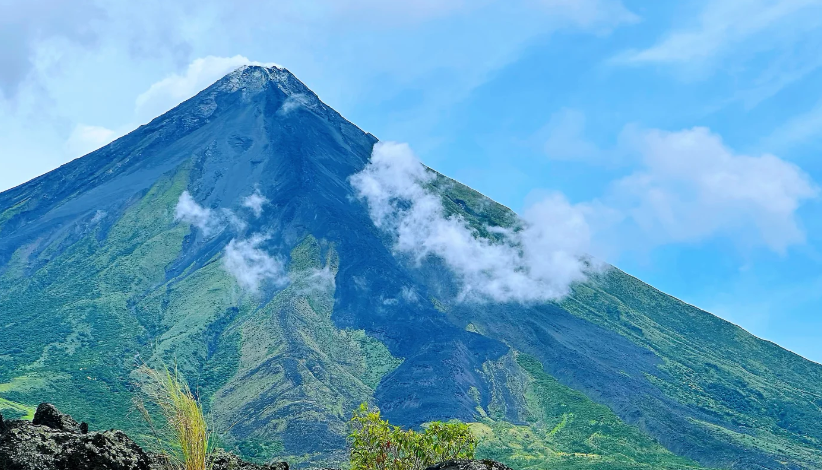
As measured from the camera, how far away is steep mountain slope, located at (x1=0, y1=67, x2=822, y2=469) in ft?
268

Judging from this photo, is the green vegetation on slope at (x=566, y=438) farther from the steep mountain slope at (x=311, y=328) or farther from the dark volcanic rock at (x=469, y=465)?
the dark volcanic rock at (x=469, y=465)

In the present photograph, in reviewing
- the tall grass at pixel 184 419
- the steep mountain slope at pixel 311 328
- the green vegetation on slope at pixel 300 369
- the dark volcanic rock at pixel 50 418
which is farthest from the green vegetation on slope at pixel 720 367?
the tall grass at pixel 184 419

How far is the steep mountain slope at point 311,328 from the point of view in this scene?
81688 millimetres

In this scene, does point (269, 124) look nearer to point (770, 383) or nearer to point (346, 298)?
point (346, 298)

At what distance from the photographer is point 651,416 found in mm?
90750

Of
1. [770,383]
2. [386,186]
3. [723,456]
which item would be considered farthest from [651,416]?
[386,186]

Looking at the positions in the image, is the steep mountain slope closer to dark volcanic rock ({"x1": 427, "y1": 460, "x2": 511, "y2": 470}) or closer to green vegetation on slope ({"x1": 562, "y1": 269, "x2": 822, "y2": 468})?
green vegetation on slope ({"x1": 562, "y1": 269, "x2": 822, "y2": 468})

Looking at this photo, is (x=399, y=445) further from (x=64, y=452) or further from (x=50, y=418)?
(x=64, y=452)

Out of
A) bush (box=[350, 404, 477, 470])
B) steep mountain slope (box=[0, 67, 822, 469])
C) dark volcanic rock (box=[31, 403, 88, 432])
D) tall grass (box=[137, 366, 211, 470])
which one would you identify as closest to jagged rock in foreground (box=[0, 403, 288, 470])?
tall grass (box=[137, 366, 211, 470])

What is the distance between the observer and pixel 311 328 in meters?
96.2

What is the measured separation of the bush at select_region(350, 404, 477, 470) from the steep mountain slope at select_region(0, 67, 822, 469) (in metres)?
47.7

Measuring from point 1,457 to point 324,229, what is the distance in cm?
10863

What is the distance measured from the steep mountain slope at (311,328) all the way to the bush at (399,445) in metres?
47.7

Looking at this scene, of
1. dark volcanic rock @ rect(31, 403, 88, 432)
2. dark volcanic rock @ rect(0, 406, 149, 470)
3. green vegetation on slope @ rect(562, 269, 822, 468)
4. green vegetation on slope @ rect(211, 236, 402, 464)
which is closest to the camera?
dark volcanic rock @ rect(0, 406, 149, 470)
